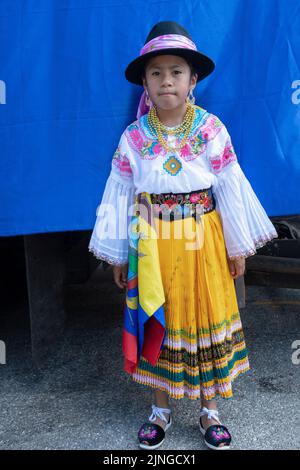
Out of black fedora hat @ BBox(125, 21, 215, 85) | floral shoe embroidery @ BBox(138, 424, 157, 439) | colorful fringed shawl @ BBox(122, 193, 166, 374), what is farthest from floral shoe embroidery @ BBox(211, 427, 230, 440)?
black fedora hat @ BBox(125, 21, 215, 85)

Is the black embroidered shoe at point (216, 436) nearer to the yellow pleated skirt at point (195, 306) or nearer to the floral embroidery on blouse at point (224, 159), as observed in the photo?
the yellow pleated skirt at point (195, 306)

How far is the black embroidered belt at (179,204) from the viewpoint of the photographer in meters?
1.86

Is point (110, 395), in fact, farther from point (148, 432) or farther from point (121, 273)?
point (121, 273)

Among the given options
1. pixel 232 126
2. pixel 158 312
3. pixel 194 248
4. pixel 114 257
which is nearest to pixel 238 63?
pixel 232 126

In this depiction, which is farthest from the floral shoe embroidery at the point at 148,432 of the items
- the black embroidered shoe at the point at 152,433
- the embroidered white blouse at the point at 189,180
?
the embroidered white blouse at the point at 189,180

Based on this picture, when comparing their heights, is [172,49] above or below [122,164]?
above

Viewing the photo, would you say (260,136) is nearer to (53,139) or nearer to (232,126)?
(232,126)

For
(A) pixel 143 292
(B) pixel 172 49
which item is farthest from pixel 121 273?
(B) pixel 172 49

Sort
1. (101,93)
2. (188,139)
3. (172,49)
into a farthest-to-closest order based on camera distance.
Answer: (101,93), (188,139), (172,49)

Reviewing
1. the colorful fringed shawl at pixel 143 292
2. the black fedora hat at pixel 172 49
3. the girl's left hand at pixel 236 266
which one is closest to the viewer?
the black fedora hat at pixel 172 49

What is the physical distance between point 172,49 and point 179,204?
0.57 m

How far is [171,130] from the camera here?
1.85 m

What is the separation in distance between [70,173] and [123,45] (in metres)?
0.59

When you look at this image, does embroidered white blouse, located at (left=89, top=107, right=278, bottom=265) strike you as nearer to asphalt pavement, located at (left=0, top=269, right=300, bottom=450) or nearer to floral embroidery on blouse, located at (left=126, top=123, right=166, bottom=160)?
floral embroidery on blouse, located at (left=126, top=123, right=166, bottom=160)
